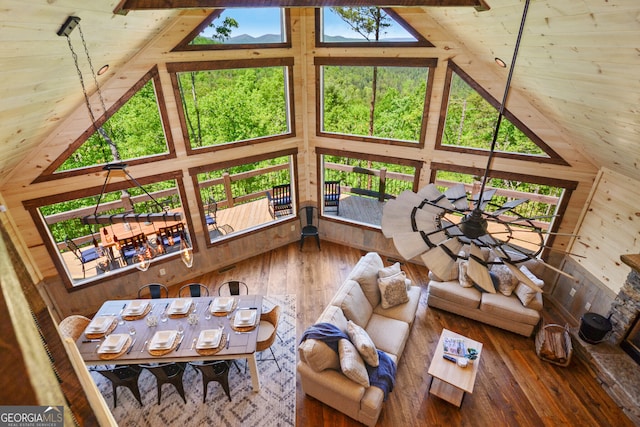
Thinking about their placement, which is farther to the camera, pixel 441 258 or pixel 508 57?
pixel 508 57

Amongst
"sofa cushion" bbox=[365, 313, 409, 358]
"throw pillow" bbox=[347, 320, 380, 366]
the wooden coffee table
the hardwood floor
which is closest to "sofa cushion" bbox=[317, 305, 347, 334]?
"throw pillow" bbox=[347, 320, 380, 366]

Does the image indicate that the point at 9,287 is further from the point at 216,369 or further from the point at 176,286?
the point at 176,286

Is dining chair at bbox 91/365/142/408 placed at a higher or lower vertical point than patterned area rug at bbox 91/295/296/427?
higher

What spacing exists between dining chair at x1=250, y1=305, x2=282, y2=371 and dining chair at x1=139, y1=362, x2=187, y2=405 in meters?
0.99

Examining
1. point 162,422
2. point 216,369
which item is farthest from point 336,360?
point 162,422

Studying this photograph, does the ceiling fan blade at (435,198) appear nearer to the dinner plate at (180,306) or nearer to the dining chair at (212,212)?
the dinner plate at (180,306)

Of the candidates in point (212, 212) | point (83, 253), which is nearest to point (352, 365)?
Answer: point (212, 212)

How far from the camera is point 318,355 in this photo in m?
4.03

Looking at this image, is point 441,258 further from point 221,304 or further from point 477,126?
point 477,126

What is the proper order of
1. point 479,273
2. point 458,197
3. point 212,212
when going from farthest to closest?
point 212,212
point 458,197
point 479,273

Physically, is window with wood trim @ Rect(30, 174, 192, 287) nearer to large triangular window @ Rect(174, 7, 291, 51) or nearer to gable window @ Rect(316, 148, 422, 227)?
large triangular window @ Rect(174, 7, 291, 51)

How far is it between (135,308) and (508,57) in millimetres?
5838

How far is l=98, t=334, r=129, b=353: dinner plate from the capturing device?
4.09 m

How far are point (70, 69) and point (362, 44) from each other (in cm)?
450
